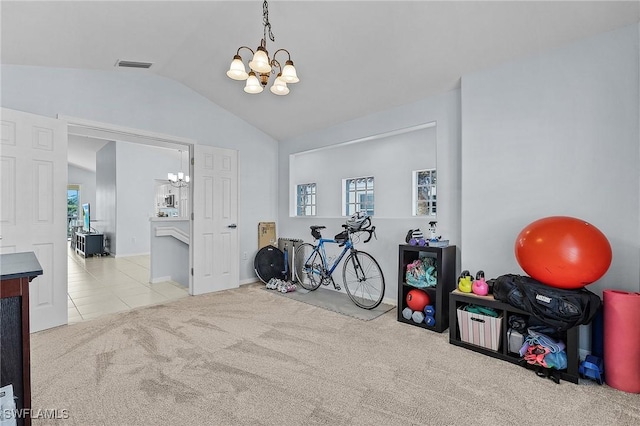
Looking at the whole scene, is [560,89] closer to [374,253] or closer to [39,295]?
[374,253]

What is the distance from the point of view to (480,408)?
Result: 1829 millimetres

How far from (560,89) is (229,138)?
13.6ft

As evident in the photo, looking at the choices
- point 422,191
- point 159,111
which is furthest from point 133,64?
point 422,191

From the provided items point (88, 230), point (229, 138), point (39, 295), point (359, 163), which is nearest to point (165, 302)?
point (39, 295)

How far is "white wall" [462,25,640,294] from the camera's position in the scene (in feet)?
7.46

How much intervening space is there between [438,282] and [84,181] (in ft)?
46.1

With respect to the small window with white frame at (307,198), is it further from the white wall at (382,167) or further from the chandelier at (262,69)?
the chandelier at (262,69)

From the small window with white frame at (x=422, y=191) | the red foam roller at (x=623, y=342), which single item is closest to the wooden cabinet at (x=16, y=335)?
the red foam roller at (x=623, y=342)

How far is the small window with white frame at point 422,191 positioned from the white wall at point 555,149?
12.8ft

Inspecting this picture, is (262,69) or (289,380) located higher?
(262,69)

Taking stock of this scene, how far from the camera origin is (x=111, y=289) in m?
4.63

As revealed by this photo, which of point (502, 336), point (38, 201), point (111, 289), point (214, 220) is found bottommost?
point (111, 289)

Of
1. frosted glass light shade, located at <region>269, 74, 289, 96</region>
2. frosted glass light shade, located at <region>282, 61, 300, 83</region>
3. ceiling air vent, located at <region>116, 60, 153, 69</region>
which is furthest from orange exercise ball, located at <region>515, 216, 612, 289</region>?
ceiling air vent, located at <region>116, 60, 153, 69</region>

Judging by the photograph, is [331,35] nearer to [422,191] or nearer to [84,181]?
[422,191]
